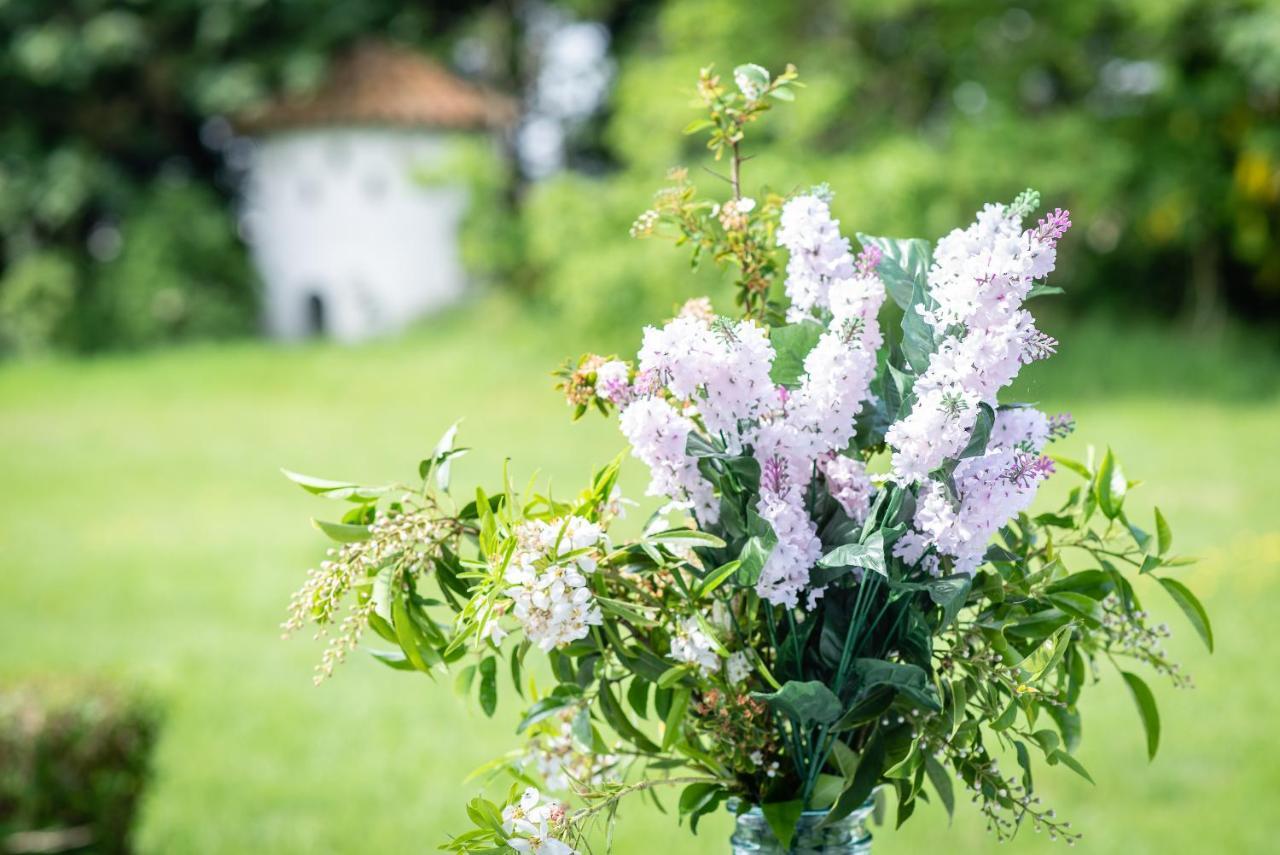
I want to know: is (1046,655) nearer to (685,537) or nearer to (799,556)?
(799,556)

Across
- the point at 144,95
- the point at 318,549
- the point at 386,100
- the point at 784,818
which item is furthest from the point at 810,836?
the point at 144,95

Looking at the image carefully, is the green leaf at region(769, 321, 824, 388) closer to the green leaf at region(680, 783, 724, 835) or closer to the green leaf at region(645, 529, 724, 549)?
the green leaf at region(645, 529, 724, 549)

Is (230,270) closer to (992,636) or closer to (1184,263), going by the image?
(1184,263)

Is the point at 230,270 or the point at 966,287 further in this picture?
the point at 230,270

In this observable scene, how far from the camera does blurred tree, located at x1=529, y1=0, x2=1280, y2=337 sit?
13.6m

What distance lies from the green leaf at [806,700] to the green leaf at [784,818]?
10 centimetres

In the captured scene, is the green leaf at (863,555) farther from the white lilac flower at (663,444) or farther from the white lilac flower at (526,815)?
the white lilac flower at (526,815)

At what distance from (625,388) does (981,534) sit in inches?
15.8

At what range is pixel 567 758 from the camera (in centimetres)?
166

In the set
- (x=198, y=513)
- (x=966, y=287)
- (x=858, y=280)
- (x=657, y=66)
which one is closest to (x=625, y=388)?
(x=858, y=280)

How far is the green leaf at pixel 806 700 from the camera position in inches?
52.6

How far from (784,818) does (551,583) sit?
363mm

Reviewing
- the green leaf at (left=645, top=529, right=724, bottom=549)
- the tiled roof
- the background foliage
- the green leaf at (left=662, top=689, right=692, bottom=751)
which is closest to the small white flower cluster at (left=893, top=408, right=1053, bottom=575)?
the green leaf at (left=645, top=529, right=724, bottom=549)

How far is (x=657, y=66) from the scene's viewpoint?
14922 mm
